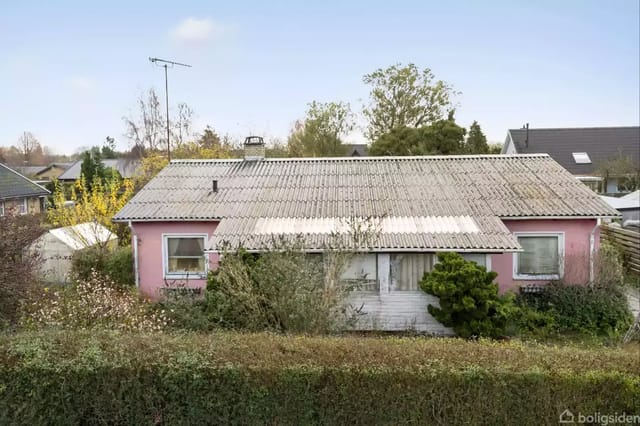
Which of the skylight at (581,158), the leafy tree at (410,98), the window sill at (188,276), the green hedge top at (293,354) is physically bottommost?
the window sill at (188,276)

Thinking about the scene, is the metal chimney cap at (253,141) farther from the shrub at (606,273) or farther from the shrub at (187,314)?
the shrub at (606,273)

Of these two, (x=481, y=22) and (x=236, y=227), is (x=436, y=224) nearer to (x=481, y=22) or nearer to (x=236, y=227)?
(x=236, y=227)

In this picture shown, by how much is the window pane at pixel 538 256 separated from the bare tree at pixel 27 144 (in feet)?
254

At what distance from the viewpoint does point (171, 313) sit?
11.7m

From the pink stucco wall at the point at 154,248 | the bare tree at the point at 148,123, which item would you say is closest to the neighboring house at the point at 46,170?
the bare tree at the point at 148,123

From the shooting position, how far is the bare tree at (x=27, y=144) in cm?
7106

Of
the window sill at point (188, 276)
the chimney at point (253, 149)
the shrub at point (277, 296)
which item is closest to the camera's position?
the shrub at point (277, 296)

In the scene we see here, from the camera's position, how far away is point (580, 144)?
46.8m

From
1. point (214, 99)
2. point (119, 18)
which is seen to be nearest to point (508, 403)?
point (119, 18)

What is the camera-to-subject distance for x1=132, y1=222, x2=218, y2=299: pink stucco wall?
1609cm

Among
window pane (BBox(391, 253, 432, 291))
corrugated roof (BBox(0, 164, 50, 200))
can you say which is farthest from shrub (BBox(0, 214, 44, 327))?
corrugated roof (BBox(0, 164, 50, 200))

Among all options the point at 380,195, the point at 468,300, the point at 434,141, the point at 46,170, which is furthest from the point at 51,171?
the point at 468,300

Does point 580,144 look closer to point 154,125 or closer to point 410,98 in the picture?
point 410,98

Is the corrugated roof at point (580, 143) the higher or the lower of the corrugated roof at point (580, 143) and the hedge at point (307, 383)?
the higher
